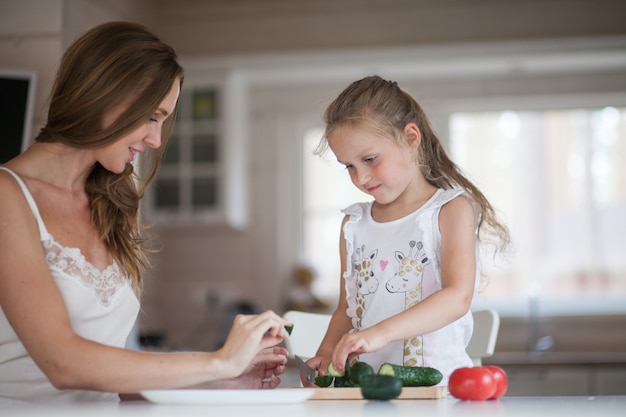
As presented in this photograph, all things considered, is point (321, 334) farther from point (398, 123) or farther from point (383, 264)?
point (398, 123)

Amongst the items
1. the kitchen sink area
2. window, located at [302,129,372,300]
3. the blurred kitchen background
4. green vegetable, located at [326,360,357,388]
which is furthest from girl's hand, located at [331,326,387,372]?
window, located at [302,129,372,300]

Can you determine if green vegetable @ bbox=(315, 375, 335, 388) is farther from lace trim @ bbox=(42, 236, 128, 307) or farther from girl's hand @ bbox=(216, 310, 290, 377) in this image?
lace trim @ bbox=(42, 236, 128, 307)

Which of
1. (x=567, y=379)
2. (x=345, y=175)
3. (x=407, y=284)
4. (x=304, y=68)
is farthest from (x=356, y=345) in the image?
(x=345, y=175)

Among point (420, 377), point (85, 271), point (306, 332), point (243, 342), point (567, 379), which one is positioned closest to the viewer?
point (243, 342)

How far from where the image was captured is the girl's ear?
189 cm

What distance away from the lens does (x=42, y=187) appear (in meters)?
1.57

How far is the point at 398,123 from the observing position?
1.90 meters

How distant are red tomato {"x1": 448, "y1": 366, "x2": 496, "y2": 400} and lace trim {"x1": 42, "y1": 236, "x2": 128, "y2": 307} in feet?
2.24

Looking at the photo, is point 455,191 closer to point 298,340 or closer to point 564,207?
point 298,340

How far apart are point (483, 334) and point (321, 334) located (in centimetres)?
39

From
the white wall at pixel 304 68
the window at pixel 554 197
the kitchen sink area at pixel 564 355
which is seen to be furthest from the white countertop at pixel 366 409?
the window at pixel 554 197

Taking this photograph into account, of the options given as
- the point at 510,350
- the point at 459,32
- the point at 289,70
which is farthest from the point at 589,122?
the point at 289,70

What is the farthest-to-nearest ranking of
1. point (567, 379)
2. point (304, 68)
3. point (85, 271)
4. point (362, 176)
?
point (304, 68)
point (567, 379)
point (362, 176)
point (85, 271)

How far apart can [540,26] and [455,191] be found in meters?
3.19
